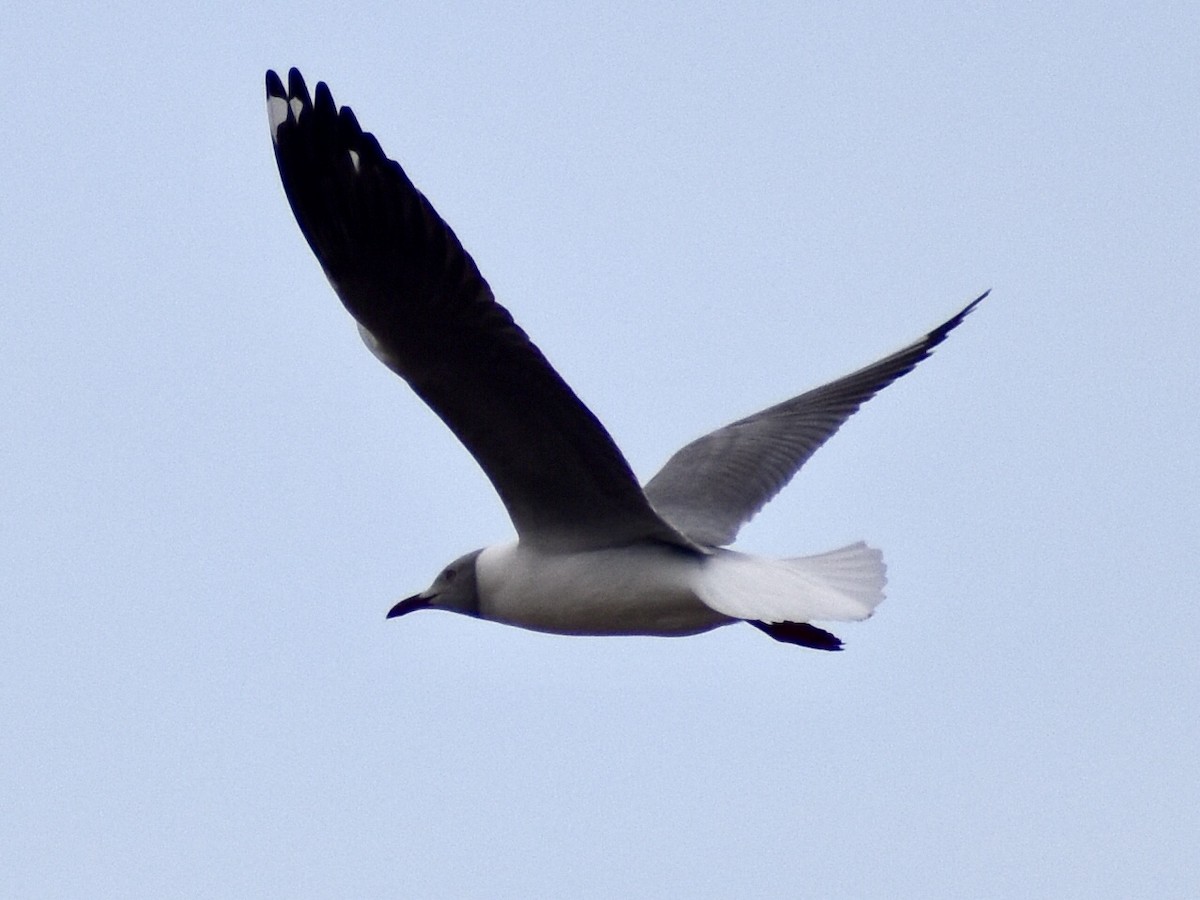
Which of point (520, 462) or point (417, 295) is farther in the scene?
point (520, 462)

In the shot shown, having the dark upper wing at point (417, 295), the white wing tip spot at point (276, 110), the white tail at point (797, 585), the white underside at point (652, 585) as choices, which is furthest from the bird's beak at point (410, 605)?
the white wing tip spot at point (276, 110)

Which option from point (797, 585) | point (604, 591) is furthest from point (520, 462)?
point (797, 585)

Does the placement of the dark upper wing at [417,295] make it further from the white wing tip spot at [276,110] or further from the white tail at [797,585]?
the white tail at [797,585]

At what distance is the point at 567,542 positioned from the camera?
7188 mm

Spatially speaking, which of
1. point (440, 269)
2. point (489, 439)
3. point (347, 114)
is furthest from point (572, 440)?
point (347, 114)

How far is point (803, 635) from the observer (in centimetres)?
730

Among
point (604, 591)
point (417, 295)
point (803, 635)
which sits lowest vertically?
point (803, 635)

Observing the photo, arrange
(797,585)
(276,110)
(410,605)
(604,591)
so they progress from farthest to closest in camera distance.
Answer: (410,605) < (604,591) < (797,585) < (276,110)

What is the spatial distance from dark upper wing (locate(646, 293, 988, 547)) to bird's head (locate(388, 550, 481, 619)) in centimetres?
73

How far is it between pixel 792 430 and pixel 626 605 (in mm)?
1712

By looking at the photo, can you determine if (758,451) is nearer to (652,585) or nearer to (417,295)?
(652,585)

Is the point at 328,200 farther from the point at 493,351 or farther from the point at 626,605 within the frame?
the point at 626,605

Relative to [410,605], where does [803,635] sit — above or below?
below

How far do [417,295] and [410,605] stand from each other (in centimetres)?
170
